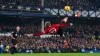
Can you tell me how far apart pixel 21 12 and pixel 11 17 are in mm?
2980

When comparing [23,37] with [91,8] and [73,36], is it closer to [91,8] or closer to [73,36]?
[73,36]

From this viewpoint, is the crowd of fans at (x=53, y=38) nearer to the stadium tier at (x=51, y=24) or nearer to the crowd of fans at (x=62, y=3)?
the stadium tier at (x=51, y=24)

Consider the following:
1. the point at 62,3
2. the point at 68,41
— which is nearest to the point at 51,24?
the point at 62,3

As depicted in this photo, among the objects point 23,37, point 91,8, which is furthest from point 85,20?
point 23,37

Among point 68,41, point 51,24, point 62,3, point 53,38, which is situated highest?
point 62,3

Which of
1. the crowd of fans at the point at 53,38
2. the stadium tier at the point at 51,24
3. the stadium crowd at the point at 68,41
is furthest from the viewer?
the stadium tier at the point at 51,24

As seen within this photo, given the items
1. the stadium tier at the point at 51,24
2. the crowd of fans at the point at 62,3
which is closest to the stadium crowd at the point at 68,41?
the stadium tier at the point at 51,24

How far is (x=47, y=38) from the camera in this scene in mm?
58906

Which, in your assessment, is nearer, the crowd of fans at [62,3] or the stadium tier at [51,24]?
the stadium tier at [51,24]

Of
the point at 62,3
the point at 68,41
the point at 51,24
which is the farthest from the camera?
the point at 62,3

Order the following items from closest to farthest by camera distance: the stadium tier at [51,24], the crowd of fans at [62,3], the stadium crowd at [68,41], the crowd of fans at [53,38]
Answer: the stadium crowd at [68,41]
the crowd of fans at [53,38]
the stadium tier at [51,24]
the crowd of fans at [62,3]

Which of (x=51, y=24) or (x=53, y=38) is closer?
(x=53, y=38)

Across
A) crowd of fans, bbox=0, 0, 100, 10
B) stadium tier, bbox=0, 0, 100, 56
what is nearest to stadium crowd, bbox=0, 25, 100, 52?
stadium tier, bbox=0, 0, 100, 56

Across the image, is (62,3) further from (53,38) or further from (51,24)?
(53,38)
